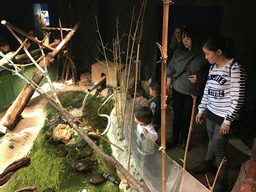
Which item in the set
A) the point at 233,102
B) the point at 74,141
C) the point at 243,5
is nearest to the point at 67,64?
the point at 74,141

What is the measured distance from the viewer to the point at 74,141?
9.82ft

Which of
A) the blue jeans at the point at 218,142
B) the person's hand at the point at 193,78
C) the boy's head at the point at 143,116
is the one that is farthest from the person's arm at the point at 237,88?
the boy's head at the point at 143,116

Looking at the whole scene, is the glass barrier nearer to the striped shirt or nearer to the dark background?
the striped shirt

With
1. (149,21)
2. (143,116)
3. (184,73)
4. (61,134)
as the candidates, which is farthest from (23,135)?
(149,21)

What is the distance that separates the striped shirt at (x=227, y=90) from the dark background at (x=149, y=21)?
3.45 feet

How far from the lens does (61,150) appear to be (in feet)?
9.44

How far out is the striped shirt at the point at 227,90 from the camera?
1.45 meters

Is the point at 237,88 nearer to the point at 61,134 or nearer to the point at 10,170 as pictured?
the point at 10,170

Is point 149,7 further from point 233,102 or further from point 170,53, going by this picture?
point 233,102

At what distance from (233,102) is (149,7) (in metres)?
2.43

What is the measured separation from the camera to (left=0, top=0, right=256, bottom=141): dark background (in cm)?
232

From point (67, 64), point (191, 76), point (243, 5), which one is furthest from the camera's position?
point (67, 64)

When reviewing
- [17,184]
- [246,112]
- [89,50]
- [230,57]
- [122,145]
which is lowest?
[17,184]

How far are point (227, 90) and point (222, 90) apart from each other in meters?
0.04
